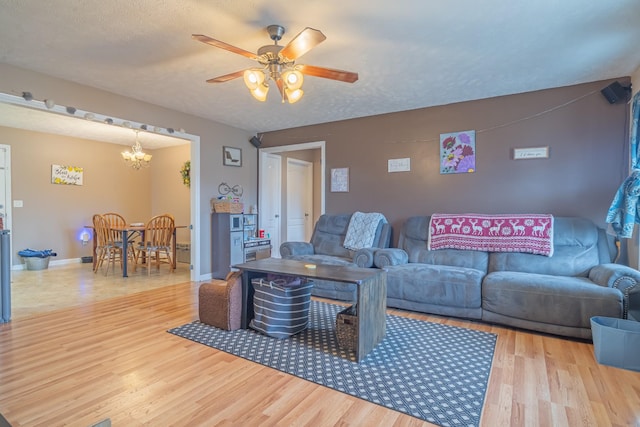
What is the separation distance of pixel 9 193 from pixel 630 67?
8667 millimetres

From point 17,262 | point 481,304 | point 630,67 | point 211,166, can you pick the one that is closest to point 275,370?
point 481,304

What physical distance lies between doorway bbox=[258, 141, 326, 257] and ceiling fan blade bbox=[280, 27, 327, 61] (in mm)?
3058

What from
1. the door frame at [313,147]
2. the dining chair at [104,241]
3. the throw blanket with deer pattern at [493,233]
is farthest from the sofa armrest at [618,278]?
the dining chair at [104,241]

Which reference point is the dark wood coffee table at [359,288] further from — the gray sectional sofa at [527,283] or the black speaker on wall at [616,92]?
the black speaker on wall at [616,92]

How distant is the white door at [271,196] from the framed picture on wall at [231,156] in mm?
461

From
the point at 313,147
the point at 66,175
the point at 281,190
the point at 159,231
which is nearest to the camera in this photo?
the point at 313,147

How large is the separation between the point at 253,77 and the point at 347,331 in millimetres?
2039

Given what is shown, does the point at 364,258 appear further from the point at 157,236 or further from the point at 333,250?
the point at 157,236

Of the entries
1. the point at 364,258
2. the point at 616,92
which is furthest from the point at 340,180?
the point at 616,92

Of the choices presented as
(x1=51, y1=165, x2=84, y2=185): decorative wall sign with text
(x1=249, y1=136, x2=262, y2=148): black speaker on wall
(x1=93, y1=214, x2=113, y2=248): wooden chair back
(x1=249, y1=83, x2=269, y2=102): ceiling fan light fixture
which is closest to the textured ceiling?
(x1=249, y1=83, x2=269, y2=102): ceiling fan light fixture

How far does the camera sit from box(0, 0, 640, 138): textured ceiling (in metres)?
2.22

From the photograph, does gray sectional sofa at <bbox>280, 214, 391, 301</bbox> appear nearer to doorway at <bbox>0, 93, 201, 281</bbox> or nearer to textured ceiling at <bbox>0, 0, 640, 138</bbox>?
doorway at <bbox>0, 93, 201, 281</bbox>

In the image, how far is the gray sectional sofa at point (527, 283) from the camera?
2.70 meters

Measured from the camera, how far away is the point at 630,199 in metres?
2.71
